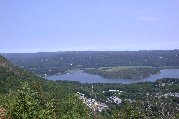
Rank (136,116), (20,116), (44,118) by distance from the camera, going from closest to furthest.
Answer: (20,116) < (44,118) < (136,116)

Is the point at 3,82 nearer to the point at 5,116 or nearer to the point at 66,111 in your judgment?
the point at 66,111

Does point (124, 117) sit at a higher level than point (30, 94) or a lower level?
lower

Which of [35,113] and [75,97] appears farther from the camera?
[75,97]

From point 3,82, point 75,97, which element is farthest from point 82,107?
point 3,82

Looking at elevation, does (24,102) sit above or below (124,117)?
above

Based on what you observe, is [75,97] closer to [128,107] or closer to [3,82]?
[128,107]

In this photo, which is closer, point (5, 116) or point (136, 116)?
point (5, 116)

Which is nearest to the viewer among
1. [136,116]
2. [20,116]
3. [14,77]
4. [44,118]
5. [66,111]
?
[20,116]

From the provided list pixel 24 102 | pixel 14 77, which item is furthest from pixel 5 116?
pixel 14 77

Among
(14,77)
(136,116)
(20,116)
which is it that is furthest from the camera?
(14,77)
